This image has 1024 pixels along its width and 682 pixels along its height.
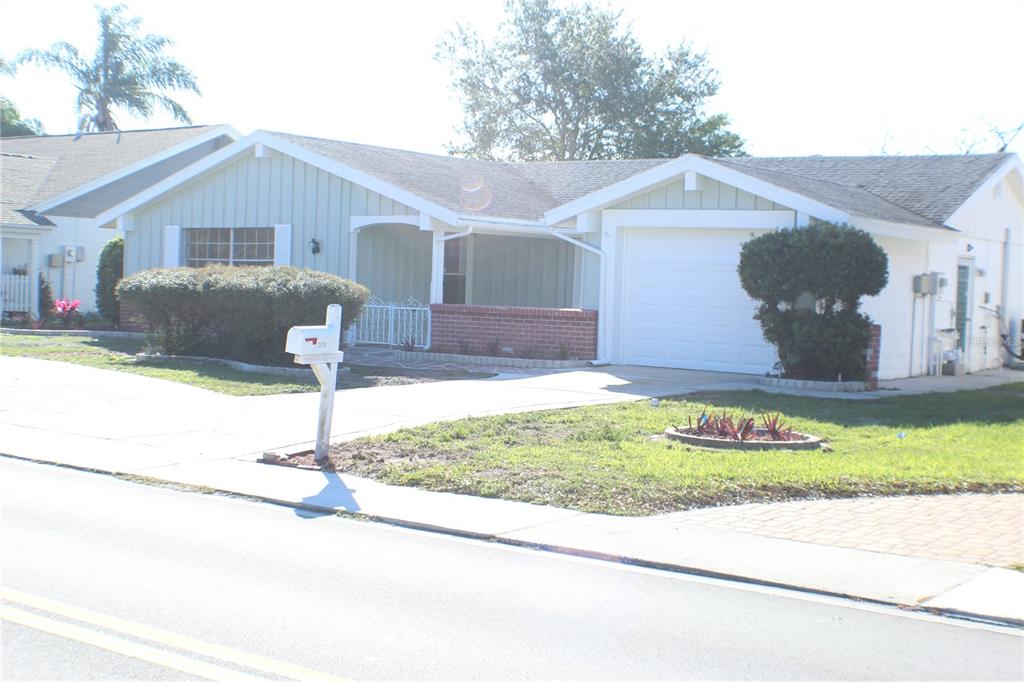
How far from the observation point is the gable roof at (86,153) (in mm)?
30391

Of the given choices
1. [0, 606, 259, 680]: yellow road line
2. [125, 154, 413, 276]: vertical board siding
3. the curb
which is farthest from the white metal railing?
[0, 606, 259, 680]: yellow road line

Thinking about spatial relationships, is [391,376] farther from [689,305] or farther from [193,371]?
[689,305]

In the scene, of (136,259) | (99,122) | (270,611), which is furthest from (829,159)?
(99,122)

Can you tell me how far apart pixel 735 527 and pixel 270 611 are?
3.68m

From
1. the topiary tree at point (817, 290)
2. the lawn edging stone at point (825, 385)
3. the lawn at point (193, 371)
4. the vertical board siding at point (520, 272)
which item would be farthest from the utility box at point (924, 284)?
the lawn at point (193, 371)

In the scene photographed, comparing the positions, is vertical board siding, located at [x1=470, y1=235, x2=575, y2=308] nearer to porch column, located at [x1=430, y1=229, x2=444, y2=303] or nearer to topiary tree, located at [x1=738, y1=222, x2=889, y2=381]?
porch column, located at [x1=430, y1=229, x2=444, y2=303]

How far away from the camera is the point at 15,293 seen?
2756 cm

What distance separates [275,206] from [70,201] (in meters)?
9.81

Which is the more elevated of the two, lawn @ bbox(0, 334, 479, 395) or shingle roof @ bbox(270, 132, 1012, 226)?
shingle roof @ bbox(270, 132, 1012, 226)

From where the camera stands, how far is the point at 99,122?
5159 centimetres

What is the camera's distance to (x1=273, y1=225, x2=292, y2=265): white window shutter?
22.5 meters

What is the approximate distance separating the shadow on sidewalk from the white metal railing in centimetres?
2109

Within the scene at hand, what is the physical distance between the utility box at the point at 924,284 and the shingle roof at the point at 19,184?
21397 mm

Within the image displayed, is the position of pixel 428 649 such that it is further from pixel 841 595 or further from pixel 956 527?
pixel 956 527
